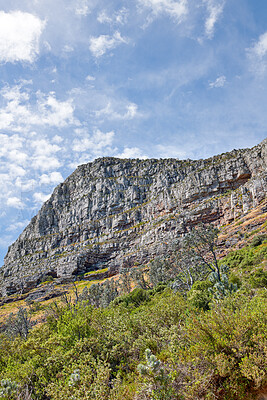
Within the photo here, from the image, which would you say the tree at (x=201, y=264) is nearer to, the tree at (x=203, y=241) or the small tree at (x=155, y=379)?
the tree at (x=203, y=241)

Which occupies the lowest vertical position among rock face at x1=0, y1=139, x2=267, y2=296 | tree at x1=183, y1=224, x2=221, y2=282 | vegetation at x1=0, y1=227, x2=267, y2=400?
vegetation at x1=0, y1=227, x2=267, y2=400

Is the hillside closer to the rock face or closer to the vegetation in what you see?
the vegetation

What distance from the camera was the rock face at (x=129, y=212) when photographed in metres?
110

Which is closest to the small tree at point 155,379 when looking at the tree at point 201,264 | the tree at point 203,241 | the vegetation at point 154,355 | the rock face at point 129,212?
the vegetation at point 154,355

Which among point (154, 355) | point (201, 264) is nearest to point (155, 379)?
point (154, 355)

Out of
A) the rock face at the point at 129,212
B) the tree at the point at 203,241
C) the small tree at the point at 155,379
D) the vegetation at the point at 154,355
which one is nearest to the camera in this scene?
the small tree at the point at 155,379

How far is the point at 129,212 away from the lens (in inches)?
5950

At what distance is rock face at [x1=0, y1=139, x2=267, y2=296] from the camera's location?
109875 mm

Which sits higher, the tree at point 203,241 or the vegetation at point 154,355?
the tree at point 203,241

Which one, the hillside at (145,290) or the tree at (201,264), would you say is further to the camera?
the tree at (201,264)

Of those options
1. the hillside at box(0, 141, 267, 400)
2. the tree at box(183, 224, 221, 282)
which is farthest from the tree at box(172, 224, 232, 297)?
the hillside at box(0, 141, 267, 400)

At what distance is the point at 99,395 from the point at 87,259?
12514cm

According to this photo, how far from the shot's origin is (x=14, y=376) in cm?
1691

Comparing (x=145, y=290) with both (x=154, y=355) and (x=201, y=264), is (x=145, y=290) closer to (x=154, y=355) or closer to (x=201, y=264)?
(x=201, y=264)
